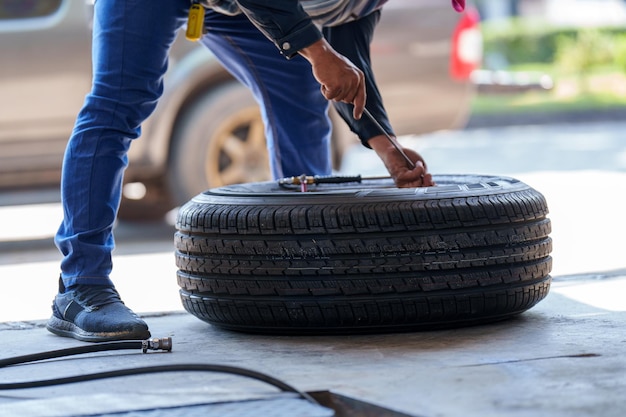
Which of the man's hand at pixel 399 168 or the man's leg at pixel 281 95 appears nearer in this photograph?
the man's hand at pixel 399 168

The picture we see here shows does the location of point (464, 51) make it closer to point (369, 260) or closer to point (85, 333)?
point (369, 260)

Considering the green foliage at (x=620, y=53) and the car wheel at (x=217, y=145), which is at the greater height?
the green foliage at (x=620, y=53)

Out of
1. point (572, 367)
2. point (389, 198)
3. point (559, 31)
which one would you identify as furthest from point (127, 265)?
point (559, 31)

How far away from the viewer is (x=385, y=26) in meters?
5.96

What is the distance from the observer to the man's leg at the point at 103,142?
123 inches

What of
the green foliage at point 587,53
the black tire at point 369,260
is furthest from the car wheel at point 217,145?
the green foliage at point 587,53

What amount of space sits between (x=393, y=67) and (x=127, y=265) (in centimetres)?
192

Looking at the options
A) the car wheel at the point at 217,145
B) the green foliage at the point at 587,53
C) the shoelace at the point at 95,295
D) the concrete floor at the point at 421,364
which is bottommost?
the concrete floor at the point at 421,364

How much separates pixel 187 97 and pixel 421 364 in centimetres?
352

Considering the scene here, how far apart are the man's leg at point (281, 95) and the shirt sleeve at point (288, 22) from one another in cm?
59

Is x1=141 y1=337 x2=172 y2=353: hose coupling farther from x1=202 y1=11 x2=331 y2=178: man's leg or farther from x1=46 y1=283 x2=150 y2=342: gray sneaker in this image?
x1=202 y1=11 x2=331 y2=178: man's leg

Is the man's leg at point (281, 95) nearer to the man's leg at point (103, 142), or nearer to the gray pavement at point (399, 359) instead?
the man's leg at point (103, 142)

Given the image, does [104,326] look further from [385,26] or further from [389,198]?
[385,26]

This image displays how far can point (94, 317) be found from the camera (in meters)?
3.08
